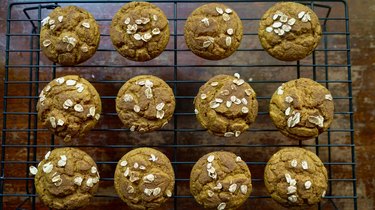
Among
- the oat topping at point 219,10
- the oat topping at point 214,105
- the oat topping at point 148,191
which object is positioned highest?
the oat topping at point 219,10

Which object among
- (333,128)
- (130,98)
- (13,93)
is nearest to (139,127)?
(130,98)

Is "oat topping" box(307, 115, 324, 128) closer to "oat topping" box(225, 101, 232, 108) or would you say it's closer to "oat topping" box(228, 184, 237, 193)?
"oat topping" box(225, 101, 232, 108)

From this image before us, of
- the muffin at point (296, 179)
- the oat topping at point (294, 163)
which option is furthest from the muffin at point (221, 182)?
the oat topping at point (294, 163)

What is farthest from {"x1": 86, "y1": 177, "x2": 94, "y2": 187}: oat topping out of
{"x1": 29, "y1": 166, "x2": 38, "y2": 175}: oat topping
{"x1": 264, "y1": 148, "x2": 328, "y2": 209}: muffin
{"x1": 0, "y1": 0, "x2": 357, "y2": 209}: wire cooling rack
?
{"x1": 264, "y1": 148, "x2": 328, "y2": 209}: muffin

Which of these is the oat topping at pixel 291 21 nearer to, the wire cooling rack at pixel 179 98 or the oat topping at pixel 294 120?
the wire cooling rack at pixel 179 98

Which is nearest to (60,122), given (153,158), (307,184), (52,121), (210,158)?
(52,121)
